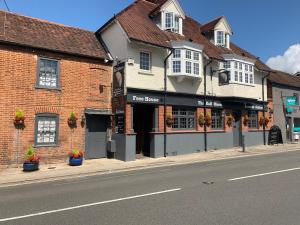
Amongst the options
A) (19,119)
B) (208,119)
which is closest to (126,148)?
(19,119)

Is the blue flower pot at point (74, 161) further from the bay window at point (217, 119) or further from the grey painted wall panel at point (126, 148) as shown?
the bay window at point (217, 119)

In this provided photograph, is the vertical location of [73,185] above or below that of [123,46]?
below

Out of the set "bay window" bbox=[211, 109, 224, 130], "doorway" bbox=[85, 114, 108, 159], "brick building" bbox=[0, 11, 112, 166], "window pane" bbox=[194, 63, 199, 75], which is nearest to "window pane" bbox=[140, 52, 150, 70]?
"brick building" bbox=[0, 11, 112, 166]

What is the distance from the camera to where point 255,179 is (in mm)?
10242

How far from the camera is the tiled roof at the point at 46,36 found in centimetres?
1601

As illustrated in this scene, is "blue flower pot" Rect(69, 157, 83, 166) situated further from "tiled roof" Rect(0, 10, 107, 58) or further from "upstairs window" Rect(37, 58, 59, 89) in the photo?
"tiled roof" Rect(0, 10, 107, 58)

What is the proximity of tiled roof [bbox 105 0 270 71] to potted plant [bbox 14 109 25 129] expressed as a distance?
284 inches

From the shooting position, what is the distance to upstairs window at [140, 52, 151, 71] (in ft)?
62.8

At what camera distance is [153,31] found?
20203mm

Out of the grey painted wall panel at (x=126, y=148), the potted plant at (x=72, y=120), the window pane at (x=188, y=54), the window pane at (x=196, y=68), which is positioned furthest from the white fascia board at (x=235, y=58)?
the potted plant at (x=72, y=120)

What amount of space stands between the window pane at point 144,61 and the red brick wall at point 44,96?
7.02 feet

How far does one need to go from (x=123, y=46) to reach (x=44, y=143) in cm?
719

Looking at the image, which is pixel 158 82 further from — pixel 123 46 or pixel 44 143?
pixel 44 143

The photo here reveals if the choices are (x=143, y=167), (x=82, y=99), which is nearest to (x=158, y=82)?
(x=82, y=99)
